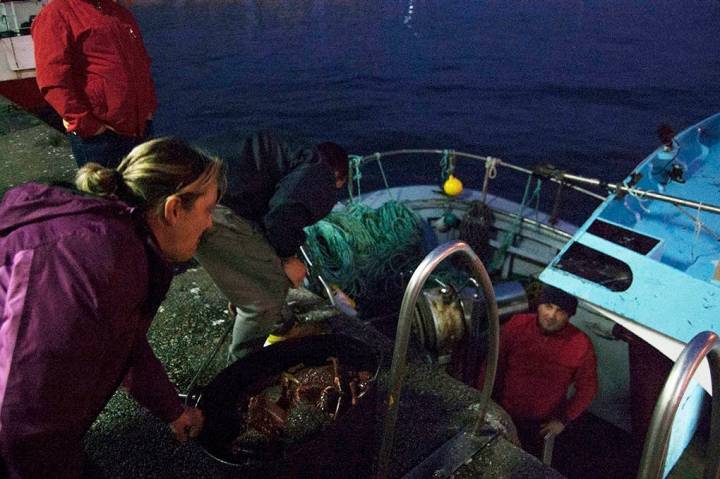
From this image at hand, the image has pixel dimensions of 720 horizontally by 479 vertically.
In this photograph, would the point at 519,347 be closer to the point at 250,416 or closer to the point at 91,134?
the point at 250,416

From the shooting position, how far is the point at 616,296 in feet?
14.2

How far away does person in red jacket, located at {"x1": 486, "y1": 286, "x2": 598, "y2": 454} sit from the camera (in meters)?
4.37

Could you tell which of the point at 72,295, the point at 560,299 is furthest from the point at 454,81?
the point at 72,295

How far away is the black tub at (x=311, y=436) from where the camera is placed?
179 centimetres

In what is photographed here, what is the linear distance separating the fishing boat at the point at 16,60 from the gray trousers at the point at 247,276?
1011 cm

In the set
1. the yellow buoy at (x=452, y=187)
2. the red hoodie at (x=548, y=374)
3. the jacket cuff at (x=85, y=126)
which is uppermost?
the jacket cuff at (x=85, y=126)

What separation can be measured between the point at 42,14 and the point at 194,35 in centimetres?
3854

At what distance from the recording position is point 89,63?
3545 mm

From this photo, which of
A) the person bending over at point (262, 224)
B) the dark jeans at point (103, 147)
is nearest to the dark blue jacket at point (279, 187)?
the person bending over at point (262, 224)

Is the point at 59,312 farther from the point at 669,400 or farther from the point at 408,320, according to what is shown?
the point at 669,400

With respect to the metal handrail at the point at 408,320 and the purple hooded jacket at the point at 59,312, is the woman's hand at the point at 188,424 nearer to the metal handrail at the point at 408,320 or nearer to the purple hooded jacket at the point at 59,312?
the purple hooded jacket at the point at 59,312

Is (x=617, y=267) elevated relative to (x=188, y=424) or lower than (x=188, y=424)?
lower

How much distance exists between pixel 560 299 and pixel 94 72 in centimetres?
411

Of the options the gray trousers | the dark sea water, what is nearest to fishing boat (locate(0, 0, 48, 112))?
the dark sea water
